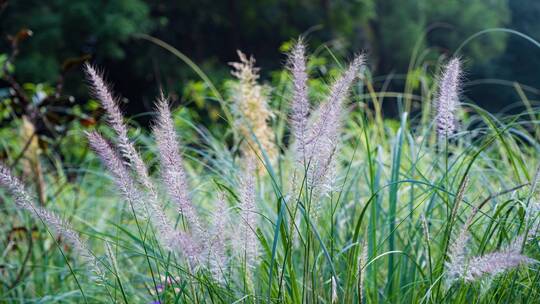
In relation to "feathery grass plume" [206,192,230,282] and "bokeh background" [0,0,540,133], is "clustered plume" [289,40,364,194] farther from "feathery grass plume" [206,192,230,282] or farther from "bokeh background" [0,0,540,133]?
"bokeh background" [0,0,540,133]

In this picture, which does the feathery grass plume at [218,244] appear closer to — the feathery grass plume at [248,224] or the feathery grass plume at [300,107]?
the feathery grass plume at [248,224]

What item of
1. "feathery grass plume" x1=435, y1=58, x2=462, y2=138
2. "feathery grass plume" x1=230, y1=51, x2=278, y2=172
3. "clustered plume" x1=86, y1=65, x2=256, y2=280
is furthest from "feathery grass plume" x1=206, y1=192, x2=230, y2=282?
"feathery grass plume" x1=230, y1=51, x2=278, y2=172

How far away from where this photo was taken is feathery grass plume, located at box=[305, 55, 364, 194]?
131cm

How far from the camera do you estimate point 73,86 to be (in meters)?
15.0

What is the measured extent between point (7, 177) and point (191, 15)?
17.0m

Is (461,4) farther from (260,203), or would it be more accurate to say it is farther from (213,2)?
(260,203)

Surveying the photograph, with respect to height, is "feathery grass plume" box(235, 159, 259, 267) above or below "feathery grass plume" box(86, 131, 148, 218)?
below

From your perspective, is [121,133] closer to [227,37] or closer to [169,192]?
[169,192]

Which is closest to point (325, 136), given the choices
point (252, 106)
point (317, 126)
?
point (317, 126)

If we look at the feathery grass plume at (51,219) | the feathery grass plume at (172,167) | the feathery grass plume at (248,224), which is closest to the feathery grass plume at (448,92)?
the feathery grass plume at (248,224)

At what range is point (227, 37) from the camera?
18.5 meters

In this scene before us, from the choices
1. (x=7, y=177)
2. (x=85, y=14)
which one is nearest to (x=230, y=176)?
(x=7, y=177)

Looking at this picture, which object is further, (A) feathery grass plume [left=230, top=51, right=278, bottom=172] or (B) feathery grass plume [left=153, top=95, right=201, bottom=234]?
(A) feathery grass plume [left=230, top=51, right=278, bottom=172]

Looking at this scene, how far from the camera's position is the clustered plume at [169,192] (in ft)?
4.23
